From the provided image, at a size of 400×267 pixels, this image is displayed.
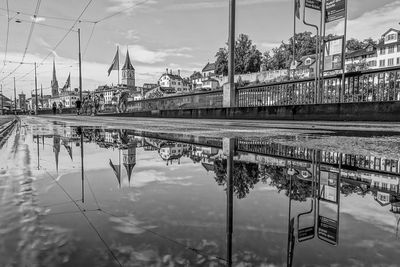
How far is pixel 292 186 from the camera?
226 centimetres

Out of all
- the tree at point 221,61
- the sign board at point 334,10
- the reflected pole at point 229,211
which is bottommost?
the reflected pole at point 229,211

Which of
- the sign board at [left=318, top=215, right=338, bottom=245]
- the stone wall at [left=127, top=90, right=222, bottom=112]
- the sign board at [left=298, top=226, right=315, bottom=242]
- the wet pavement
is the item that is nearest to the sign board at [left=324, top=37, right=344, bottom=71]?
the stone wall at [left=127, top=90, right=222, bottom=112]

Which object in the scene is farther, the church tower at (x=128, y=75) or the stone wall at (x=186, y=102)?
the church tower at (x=128, y=75)

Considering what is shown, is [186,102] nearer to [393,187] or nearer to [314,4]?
[314,4]

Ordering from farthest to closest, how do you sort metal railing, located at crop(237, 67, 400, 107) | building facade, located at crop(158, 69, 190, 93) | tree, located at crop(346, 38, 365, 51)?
building facade, located at crop(158, 69, 190, 93), tree, located at crop(346, 38, 365, 51), metal railing, located at crop(237, 67, 400, 107)

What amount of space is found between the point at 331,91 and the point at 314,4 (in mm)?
5118

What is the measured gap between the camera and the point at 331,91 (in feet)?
38.4

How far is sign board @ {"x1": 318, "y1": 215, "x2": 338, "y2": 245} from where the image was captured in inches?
52.9

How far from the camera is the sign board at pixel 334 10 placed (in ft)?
39.0

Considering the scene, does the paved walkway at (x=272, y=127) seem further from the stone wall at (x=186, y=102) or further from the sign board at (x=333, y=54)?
the stone wall at (x=186, y=102)

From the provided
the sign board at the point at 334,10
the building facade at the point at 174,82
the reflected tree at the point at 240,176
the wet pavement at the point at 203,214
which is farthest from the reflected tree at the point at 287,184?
the building facade at the point at 174,82

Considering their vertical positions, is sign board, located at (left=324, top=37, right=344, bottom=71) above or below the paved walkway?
above

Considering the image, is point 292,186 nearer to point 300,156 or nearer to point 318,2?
point 300,156

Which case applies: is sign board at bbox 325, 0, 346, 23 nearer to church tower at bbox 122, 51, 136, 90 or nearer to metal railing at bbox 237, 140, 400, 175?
metal railing at bbox 237, 140, 400, 175
